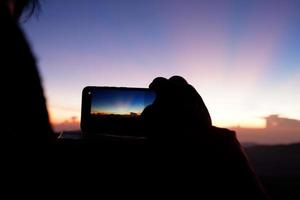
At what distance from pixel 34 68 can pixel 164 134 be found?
3.19ft

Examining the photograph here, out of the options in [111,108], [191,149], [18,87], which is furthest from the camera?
[111,108]

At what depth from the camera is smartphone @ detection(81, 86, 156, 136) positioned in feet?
7.57

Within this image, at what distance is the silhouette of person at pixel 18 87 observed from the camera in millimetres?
665

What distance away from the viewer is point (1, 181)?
2.29 feet

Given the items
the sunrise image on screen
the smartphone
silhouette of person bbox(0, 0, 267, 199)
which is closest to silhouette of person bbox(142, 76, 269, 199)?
silhouette of person bbox(0, 0, 267, 199)

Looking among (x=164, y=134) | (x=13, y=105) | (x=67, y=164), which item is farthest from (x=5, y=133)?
(x=67, y=164)

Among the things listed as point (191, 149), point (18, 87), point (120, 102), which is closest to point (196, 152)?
point (191, 149)

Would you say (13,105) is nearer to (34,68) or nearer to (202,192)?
(34,68)

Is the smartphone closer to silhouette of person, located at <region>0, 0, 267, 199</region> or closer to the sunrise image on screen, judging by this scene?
the sunrise image on screen

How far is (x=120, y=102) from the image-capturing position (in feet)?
8.55

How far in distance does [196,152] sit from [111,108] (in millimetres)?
1058

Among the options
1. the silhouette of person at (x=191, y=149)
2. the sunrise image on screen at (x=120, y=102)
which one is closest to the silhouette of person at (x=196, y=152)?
the silhouette of person at (x=191, y=149)

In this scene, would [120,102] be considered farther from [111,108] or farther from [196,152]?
[196,152]

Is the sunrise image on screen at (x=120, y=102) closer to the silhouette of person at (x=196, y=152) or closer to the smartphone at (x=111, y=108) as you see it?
the smartphone at (x=111, y=108)
